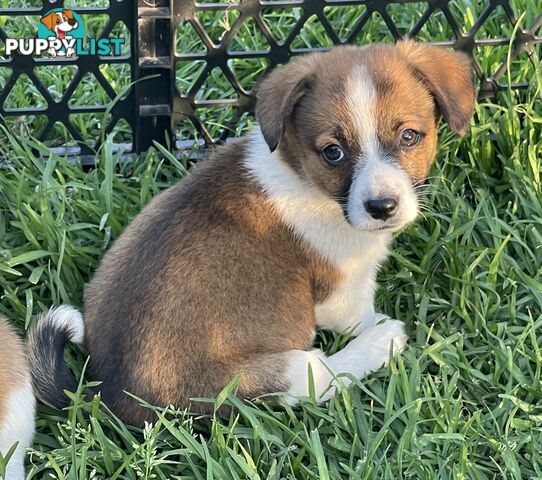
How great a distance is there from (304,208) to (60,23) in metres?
1.51

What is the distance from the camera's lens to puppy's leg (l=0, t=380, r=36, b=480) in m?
3.89

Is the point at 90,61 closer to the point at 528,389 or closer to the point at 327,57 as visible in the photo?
the point at 327,57

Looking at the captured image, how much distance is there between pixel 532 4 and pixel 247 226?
221 cm

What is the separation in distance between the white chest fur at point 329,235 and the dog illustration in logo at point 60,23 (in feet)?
3.63

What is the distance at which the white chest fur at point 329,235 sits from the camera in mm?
4344

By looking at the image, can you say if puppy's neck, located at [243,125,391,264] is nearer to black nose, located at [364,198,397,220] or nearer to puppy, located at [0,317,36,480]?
black nose, located at [364,198,397,220]

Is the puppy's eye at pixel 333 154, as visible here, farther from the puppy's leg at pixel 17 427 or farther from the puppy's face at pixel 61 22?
the puppy's face at pixel 61 22

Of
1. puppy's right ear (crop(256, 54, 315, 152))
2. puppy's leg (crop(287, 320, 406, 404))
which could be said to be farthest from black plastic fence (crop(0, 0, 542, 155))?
puppy's leg (crop(287, 320, 406, 404))

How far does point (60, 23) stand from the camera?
4977mm

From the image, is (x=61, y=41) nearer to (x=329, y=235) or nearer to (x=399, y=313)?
(x=329, y=235)

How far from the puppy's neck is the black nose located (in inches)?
14.2

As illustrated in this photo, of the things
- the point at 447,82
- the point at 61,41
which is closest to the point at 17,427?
the point at 61,41

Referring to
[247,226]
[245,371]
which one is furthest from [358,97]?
[245,371]

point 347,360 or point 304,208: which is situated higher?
point 304,208
